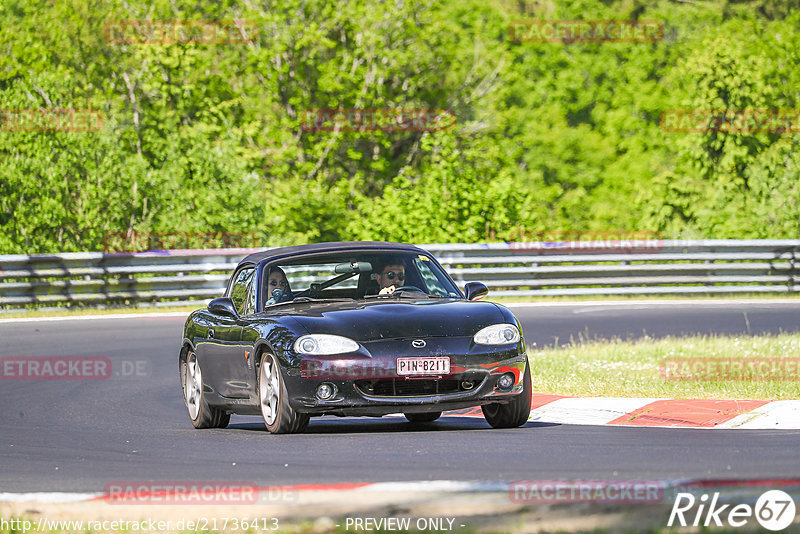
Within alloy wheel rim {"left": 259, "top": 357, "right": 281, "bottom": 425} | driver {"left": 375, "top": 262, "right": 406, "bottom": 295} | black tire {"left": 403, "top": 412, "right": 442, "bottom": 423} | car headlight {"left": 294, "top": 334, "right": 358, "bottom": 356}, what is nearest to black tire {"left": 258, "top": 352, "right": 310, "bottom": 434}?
alloy wheel rim {"left": 259, "top": 357, "right": 281, "bottom": 425}

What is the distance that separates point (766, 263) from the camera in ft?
79.3

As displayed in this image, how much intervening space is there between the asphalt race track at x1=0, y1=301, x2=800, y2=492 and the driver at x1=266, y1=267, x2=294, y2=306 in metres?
0.98

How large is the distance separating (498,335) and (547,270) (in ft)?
49.7

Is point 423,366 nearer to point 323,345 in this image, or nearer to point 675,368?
point 323,345

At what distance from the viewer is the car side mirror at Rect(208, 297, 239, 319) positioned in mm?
10125

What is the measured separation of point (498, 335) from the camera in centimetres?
917


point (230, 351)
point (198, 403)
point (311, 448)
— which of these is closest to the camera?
point (311, 448)

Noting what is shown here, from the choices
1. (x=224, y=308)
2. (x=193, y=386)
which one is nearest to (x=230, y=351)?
(x=224, y=308)

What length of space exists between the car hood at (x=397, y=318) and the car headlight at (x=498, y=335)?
4 centimetres

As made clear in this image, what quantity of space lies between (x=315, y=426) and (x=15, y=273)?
13530mm

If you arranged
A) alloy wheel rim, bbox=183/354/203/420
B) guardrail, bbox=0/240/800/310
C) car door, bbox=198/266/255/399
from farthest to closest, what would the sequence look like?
guardrail, bbox=0/240/800/310
alloy wheel rim, bbox=183/354/203/420
car door, bbox=198/266/255/399

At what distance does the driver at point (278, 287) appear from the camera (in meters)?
10.0

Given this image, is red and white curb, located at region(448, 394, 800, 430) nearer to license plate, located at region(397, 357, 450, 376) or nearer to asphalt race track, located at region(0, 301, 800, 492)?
asphalt race track, located at region(0, 301, 800, 492)

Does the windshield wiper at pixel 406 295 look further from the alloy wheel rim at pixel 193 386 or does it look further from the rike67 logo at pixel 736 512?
the rike67 logo at pixel 736 512
